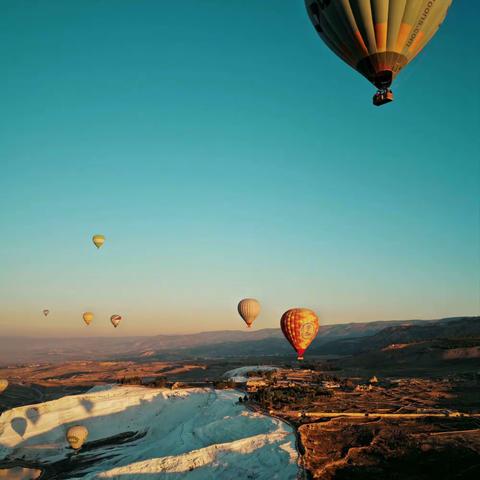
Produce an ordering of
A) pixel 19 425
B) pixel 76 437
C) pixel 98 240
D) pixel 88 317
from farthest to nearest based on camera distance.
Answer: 1. pixel 88 317
2. pixel 98 240
3. pixel 19 425
4. pixel 76 437

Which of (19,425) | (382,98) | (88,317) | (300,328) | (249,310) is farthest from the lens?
(88,317)

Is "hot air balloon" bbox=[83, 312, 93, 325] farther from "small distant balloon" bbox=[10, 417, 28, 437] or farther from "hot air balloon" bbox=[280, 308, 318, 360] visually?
"hot air balloon" bbox=[280, 308, 318, 360]

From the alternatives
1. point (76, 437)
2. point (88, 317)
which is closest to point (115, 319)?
point (88, 317)

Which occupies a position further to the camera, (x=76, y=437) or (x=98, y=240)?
(x=98, y=240)

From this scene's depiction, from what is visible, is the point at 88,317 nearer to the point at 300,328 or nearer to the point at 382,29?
the point at 300,328

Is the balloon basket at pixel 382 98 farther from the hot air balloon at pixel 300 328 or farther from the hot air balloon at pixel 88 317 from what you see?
the hot air balloon at pixel 88 317

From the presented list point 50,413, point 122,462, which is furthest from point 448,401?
point 50,413

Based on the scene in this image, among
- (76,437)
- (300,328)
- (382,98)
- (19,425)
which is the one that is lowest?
(19,425)

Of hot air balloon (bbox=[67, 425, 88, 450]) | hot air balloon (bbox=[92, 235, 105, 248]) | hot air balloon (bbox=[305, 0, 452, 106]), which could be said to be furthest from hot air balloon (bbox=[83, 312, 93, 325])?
hot air balloon (bbox=[305, 0, 452, 106])
